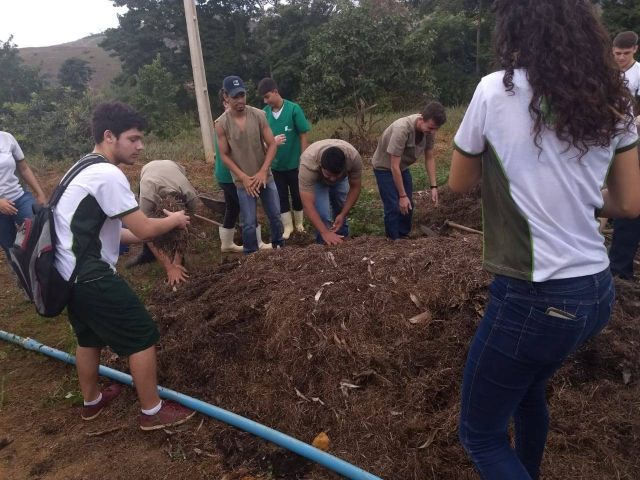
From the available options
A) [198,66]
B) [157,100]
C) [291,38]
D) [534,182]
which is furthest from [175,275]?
[291,38]

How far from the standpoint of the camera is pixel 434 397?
2740mm

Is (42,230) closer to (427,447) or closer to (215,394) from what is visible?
(215,394)

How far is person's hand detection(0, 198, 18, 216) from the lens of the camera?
427 cm

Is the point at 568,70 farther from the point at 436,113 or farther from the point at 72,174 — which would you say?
the point at 436,113

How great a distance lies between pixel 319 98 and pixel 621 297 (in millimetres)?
17154

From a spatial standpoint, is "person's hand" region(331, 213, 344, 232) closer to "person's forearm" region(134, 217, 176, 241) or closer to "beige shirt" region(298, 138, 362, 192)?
"beige shirt" region(298, 138, 362, 192)

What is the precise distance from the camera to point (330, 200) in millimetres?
5156

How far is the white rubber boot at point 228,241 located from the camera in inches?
229

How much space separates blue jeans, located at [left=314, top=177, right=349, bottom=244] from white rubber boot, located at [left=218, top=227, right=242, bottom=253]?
1.25 m

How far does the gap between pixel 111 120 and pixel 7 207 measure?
233 cm

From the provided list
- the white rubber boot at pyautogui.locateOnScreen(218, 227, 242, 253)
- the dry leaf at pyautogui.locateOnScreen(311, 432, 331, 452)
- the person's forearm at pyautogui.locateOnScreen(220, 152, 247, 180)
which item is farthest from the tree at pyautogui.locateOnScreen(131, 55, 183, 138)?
the dry leaf at pyautogui.locateOnScreen(311, 432, 331, 452)

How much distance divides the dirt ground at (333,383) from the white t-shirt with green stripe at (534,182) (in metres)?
1.34

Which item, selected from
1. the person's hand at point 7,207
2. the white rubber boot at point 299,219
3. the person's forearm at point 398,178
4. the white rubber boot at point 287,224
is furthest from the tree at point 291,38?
the person's hand at point 7,207

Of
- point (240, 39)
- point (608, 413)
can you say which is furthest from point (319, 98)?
point (608, 413)
